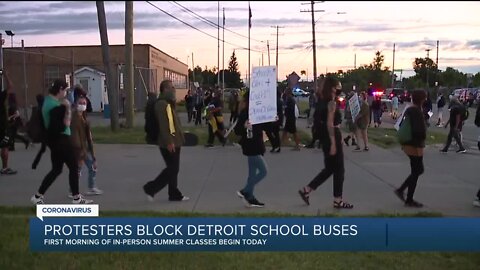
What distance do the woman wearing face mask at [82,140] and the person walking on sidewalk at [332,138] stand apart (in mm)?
3091

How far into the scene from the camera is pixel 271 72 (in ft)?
22.2

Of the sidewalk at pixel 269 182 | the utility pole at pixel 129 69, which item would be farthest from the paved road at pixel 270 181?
the utility pole at pixel 129 69

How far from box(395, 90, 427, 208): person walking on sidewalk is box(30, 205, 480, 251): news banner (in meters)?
3.10

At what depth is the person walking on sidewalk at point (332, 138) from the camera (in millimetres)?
6812

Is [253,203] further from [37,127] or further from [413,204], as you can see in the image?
[37,127]

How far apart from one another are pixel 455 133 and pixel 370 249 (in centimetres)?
1056

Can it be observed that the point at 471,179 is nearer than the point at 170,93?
No

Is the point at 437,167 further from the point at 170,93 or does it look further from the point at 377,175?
the point at 170,93

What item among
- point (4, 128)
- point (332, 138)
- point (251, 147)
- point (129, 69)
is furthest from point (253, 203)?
point (129, 69)

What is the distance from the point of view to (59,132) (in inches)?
253

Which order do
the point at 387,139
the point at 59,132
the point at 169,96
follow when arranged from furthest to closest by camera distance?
the point at 387,139 < the point at 169,96 < the point at 59,132

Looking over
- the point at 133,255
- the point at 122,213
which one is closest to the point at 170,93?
the point at 122,213

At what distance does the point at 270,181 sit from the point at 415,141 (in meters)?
2.86

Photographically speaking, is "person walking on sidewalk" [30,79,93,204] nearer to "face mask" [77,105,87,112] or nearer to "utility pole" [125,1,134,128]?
"face mask" [77,105,87,112]
